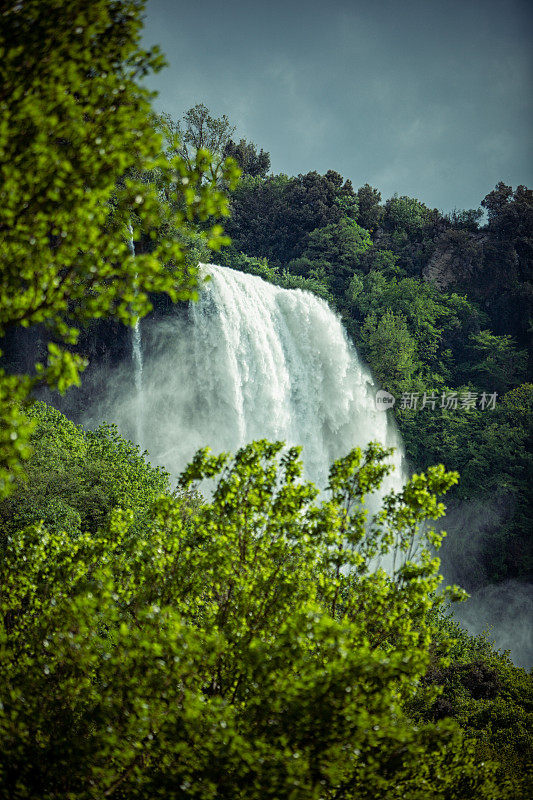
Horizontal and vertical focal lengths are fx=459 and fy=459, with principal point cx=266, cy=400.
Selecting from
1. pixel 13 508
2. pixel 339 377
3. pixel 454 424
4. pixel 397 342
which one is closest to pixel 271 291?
pixel 339 377

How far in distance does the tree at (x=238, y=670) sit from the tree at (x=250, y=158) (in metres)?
46.0

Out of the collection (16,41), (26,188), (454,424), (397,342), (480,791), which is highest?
(397,342)

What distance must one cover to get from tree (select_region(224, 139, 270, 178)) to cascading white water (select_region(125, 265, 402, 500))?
992 inches

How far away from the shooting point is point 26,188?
13.1 ft

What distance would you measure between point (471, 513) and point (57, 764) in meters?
29.5

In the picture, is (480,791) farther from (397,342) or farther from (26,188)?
(397,342)

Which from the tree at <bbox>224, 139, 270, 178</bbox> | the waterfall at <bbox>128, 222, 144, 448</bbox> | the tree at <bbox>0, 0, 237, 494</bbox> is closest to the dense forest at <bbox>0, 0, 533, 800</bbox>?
the tree at <bbox>0, 0, 237, 494</bbox>

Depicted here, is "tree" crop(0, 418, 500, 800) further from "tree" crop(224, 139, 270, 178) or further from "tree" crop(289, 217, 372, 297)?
"tree" crop(224, 139, 270, 178)

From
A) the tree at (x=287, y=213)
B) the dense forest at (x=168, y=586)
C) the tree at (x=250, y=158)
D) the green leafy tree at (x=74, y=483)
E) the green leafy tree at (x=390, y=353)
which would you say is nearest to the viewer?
the dense forest at (x=168, y=586)

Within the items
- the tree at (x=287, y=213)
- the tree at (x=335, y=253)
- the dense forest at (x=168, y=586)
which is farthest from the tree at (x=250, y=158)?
the dense forest at (x=168, y=586)

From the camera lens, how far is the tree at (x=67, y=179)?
3838mm

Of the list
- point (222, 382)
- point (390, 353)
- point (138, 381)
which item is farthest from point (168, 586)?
point (390, 353)

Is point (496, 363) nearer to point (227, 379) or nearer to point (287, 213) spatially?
point (287, 213)

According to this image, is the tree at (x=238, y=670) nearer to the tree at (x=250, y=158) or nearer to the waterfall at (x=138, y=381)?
the waterfall at (x=138, y=381)
